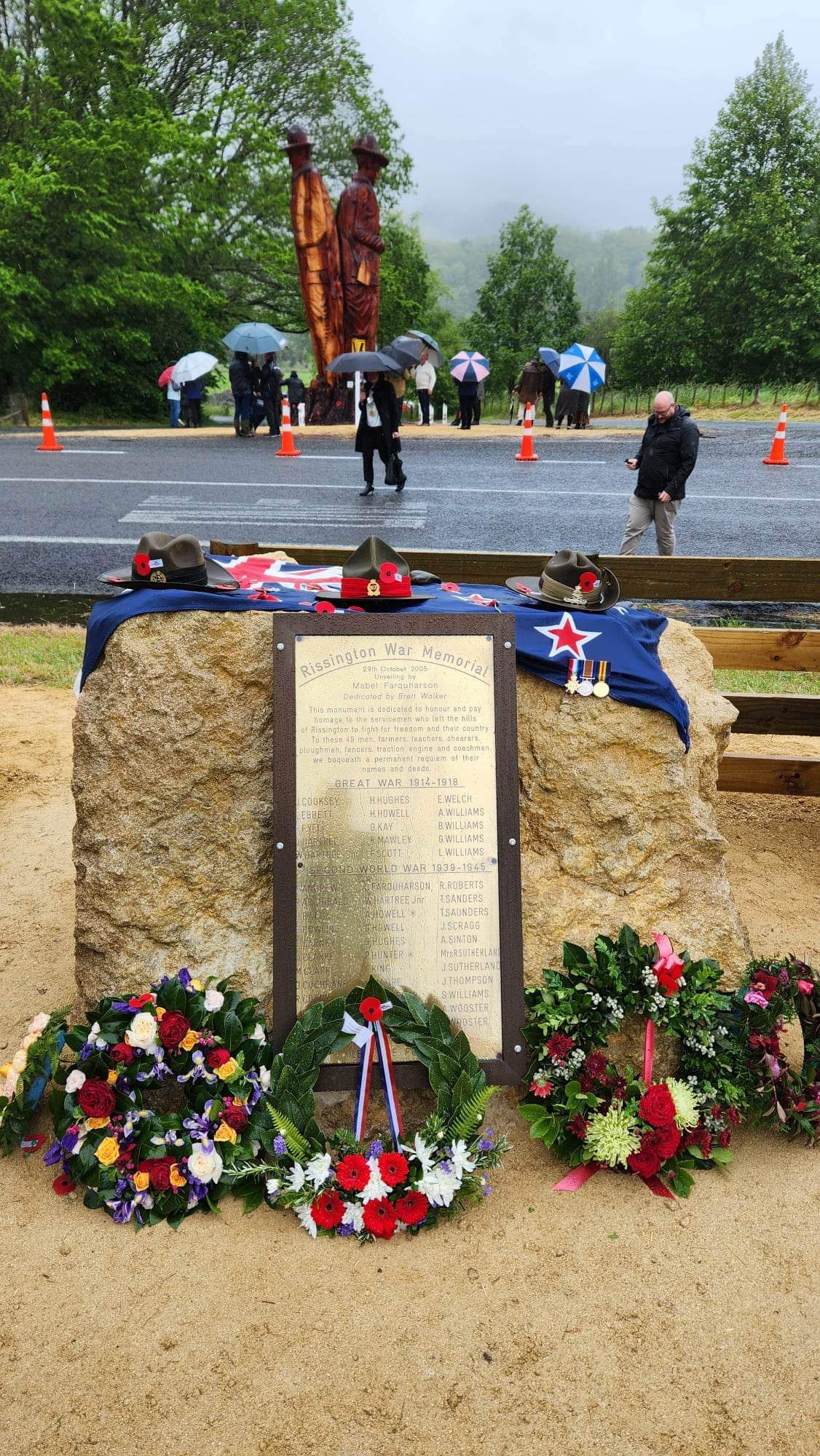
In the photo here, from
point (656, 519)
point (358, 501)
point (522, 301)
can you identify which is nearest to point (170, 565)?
point (656, 519)

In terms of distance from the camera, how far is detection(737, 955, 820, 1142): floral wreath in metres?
2.78

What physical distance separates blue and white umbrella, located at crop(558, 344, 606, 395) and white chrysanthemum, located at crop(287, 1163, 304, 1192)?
1524cm

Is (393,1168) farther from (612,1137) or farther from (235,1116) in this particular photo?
(612,1137)

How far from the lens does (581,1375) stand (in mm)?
2131

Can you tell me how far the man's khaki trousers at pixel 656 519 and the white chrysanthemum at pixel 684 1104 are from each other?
6054mm

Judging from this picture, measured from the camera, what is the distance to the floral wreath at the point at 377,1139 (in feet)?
8.21

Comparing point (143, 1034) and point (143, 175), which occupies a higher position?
point (143, 175)

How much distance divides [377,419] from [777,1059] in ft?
31.3

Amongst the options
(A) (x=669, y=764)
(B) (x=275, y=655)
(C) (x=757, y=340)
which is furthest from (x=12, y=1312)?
(C) (x=757, y=340)

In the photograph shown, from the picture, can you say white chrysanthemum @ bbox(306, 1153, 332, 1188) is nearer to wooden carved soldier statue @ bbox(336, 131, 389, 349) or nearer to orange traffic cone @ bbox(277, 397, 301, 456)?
orange traffic cone @ bbox(277, 397, 301, 456)

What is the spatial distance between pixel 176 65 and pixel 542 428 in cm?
1636

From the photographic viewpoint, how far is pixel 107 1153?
2.56m

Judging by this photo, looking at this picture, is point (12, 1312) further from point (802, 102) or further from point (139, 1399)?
point (802, 102)

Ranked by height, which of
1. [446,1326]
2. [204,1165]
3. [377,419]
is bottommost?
[446,1326]
